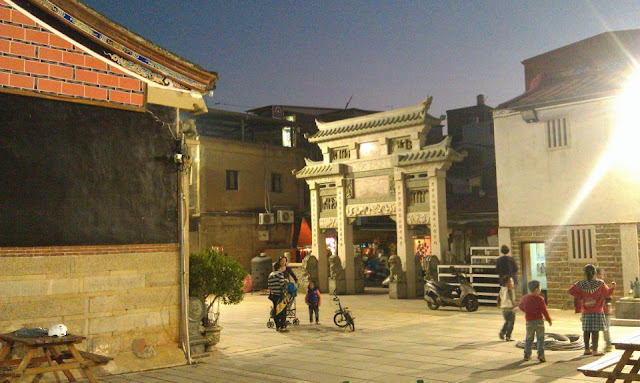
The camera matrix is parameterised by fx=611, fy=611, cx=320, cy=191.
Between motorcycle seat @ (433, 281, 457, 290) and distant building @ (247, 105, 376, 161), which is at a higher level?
distant building @ (247, 105, 376, 161)

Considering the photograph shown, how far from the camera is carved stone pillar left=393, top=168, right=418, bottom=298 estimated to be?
23.0 meters

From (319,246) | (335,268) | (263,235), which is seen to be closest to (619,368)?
(335,268)

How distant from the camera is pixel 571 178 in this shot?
17.7m

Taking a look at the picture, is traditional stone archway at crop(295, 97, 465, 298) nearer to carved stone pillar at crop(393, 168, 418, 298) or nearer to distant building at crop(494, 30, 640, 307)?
carved stone pillar at crop(393, 168, 418, 298)

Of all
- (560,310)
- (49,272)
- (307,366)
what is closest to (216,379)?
(307,366)

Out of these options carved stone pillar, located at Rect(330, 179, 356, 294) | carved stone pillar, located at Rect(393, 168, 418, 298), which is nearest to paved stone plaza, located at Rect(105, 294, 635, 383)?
carved stone pillar, located at Rect(393, 168, 418, 298)

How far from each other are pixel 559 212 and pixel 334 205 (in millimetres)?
10510

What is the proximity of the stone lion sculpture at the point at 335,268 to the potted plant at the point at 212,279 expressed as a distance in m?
12.2

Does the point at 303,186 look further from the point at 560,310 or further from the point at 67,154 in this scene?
the point at 67,154

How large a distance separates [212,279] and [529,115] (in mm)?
10957

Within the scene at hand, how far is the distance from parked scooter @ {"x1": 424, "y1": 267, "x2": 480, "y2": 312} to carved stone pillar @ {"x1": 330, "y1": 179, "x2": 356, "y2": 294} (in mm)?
6416

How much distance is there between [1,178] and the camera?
9289 mm

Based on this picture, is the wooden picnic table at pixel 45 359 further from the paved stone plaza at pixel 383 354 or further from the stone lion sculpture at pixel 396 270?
the stone lion sculpture at pixel 396 270

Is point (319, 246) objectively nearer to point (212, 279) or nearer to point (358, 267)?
point (358, 267)
